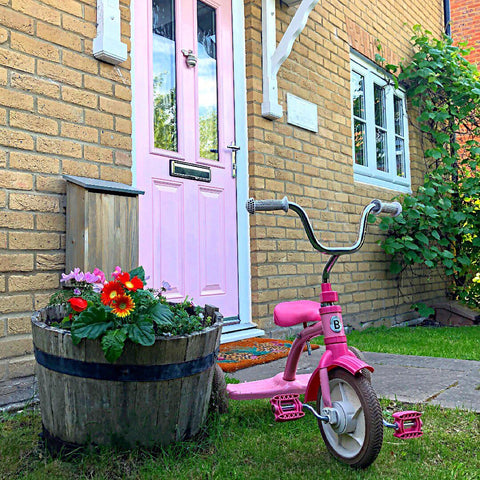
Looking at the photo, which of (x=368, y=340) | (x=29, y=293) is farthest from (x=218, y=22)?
(x=368, y=340)

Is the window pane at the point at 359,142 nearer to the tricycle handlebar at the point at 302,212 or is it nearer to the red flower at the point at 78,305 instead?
the tricycle handlebar at the point at 302,212

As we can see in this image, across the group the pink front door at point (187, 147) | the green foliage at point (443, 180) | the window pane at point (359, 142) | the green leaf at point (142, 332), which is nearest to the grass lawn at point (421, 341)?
the green foliage at point (443, 180)

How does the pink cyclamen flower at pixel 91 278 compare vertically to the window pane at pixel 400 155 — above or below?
below

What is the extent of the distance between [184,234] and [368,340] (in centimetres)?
201

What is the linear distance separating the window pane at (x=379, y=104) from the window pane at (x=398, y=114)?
1.33 ft

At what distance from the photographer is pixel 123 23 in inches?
126

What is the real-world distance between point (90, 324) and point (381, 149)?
5.48m

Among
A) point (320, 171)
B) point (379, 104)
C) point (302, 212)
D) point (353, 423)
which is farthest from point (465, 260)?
point (353, 423)

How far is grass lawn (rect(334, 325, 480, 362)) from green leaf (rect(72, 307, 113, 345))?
265cm

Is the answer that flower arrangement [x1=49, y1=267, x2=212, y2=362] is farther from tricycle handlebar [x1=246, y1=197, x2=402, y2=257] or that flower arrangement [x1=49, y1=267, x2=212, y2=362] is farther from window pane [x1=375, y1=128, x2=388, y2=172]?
window pane [x1=375, y1=128, x2=388, y2=172]

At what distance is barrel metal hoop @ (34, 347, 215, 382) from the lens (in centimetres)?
165

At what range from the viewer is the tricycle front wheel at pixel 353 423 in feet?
5.30

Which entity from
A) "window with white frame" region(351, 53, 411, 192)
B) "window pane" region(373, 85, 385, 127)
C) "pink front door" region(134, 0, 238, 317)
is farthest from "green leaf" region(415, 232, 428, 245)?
"pink front door" region(134, 0, 238, 317)

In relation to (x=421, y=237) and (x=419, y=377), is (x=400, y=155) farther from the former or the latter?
(x=419, y=377)
